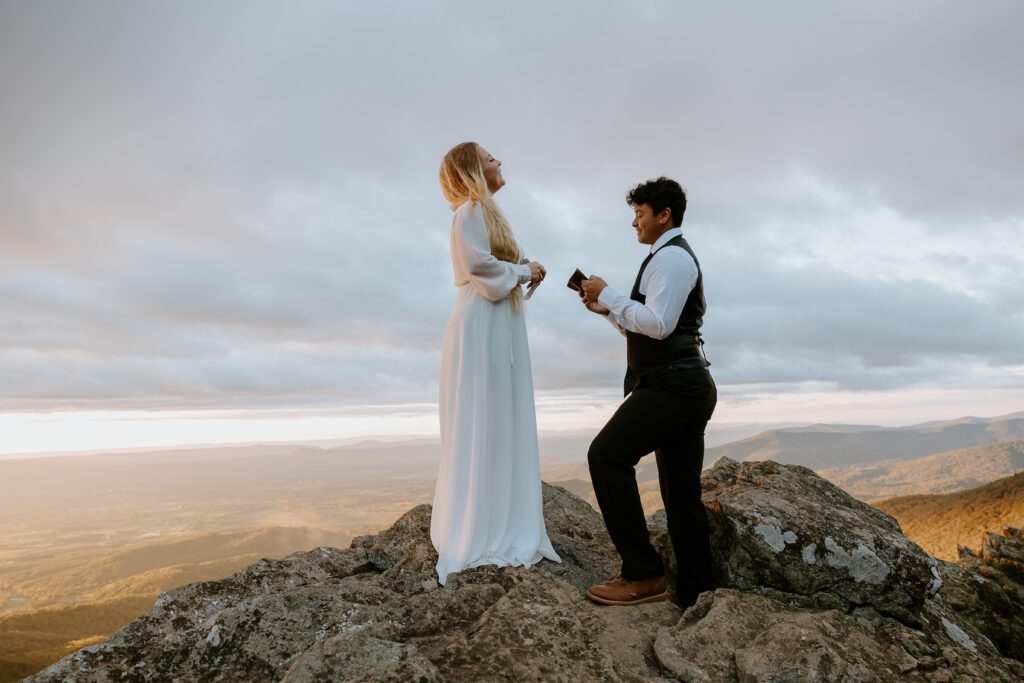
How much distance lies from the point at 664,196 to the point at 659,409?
1947mm

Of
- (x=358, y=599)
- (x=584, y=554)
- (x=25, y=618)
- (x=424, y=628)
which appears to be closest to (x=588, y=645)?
(x=424, y=628)

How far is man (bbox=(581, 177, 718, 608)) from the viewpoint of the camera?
207 inches

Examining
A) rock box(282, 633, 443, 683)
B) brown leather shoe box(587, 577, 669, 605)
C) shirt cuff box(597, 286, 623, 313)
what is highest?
shirt cuff box(597, 286, 623, 313)

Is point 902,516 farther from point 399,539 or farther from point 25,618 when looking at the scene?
point 25,618

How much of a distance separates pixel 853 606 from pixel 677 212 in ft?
12.5

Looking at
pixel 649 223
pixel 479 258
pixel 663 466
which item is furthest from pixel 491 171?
pixel 663 466

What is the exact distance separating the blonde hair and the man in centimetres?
167

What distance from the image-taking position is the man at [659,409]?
5.25 m

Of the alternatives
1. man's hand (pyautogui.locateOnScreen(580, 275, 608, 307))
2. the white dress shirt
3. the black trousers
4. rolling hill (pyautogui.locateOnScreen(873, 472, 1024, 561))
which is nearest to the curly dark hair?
the white dress shirt

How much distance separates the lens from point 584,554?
291 inches

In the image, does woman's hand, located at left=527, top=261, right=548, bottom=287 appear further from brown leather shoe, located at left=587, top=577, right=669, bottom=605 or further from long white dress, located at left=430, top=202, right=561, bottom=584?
brown leather shoe, located at left=587, top=577, right=669, bottom=605

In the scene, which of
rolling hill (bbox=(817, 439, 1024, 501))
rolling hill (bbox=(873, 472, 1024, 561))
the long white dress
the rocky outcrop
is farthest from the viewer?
rolling hill (bbox=(817, 439, 1024, 501))

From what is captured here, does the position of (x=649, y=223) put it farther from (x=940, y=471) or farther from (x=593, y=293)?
(x=940, y=471)

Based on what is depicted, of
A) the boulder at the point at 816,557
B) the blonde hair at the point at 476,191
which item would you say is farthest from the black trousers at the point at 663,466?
the blonde hair at the point at 476,191
